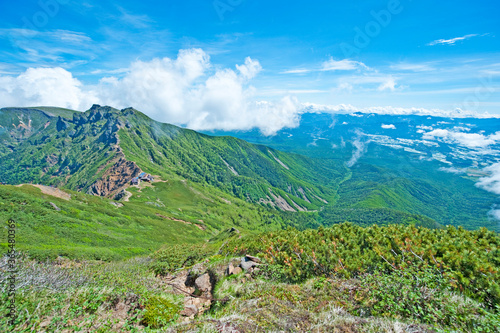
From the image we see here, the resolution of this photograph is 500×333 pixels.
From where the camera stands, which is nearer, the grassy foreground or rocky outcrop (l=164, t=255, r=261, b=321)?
the grassy foreground

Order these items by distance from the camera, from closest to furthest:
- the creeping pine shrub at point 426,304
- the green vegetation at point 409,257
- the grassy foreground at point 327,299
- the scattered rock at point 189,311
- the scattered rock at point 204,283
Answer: the creeping pine shrub at point 426,304, the grassy foreground at point 327,299, the green vegetation at point 409,257, the scattered rock at point 189,311, the scattered rock at point 204,283

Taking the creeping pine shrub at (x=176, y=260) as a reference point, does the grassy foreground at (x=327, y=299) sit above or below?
above

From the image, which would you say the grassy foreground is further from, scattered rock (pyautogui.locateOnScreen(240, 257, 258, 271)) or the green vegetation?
scattered rock (pyautogui.locateOnScreen(240, 257, 258, 271))

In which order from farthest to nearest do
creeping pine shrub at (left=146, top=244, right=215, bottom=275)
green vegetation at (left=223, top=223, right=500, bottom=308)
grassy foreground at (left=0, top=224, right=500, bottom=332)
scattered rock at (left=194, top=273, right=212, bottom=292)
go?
1. creeping pine shrub at (left=146, top=244, right=215, bottom=275)
2. scattered rock at (left=194, top=273, right=212, bottom=292)
3. green vegetation at (left=223, top=223, right=500, bottom=308)
4. grassy foreground at (left=0, top=224, right=500, bottom=332)

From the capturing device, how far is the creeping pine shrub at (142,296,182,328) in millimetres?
10773

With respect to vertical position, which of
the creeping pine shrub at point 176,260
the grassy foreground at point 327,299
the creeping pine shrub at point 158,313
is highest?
the grassy foreground at point 327,299

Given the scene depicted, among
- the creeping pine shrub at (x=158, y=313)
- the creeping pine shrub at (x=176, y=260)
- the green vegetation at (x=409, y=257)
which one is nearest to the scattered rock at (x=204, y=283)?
the green vegetation at (x=409, y=257)

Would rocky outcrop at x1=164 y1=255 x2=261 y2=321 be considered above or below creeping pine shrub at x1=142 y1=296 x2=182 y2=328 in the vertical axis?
below

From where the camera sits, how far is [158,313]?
1137cm

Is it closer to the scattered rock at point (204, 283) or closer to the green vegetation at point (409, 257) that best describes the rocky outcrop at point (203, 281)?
the scattered rock at point (204, 283)

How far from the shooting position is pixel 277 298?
1209 cm

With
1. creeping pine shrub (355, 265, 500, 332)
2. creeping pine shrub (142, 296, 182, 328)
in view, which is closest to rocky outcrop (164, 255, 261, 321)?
creeping pine shrub (142, 296, 182, 328)

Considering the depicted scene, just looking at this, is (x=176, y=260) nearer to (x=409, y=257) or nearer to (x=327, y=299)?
(x=327, y=299)

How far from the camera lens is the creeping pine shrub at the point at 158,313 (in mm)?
10773
